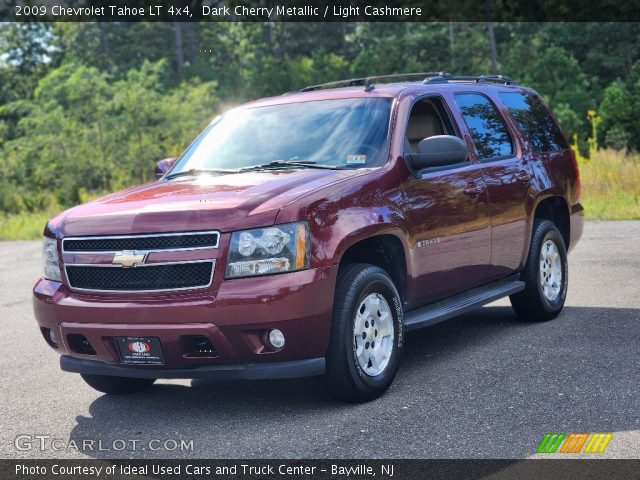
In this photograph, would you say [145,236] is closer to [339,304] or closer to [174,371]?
[174,371]

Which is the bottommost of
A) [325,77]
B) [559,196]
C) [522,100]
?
[325,77]

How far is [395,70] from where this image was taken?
6128cm

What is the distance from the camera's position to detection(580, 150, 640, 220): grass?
17.0 metres

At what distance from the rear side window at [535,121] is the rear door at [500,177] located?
35 cm

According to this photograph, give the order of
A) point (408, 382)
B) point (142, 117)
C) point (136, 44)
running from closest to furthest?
point (408, 382)
point (142, 117)
point (136, 44)

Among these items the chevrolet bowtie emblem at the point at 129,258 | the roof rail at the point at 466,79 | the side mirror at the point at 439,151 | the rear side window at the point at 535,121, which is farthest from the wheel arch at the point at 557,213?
the chevrolet bowtie emblem at the point at 129,258

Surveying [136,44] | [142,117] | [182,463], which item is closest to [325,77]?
[136,44]

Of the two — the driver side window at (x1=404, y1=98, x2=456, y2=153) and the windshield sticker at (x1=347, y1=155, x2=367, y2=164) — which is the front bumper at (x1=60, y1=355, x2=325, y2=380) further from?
the driver side window at (x1=404, y1=98, x2=456, y2=153)

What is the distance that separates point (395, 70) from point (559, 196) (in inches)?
2128

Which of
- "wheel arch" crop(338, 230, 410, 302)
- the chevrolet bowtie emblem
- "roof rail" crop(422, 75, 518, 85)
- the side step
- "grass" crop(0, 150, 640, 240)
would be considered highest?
"roof rail" crop(422, 75, 518, 85)

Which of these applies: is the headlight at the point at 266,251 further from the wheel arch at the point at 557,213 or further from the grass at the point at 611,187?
the grass at the point at 611,187

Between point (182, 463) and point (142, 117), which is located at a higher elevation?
point (182, 463)

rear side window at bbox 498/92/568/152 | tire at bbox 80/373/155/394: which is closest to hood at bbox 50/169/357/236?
tire at bbox 80/373/155/394

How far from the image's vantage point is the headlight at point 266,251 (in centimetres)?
518
